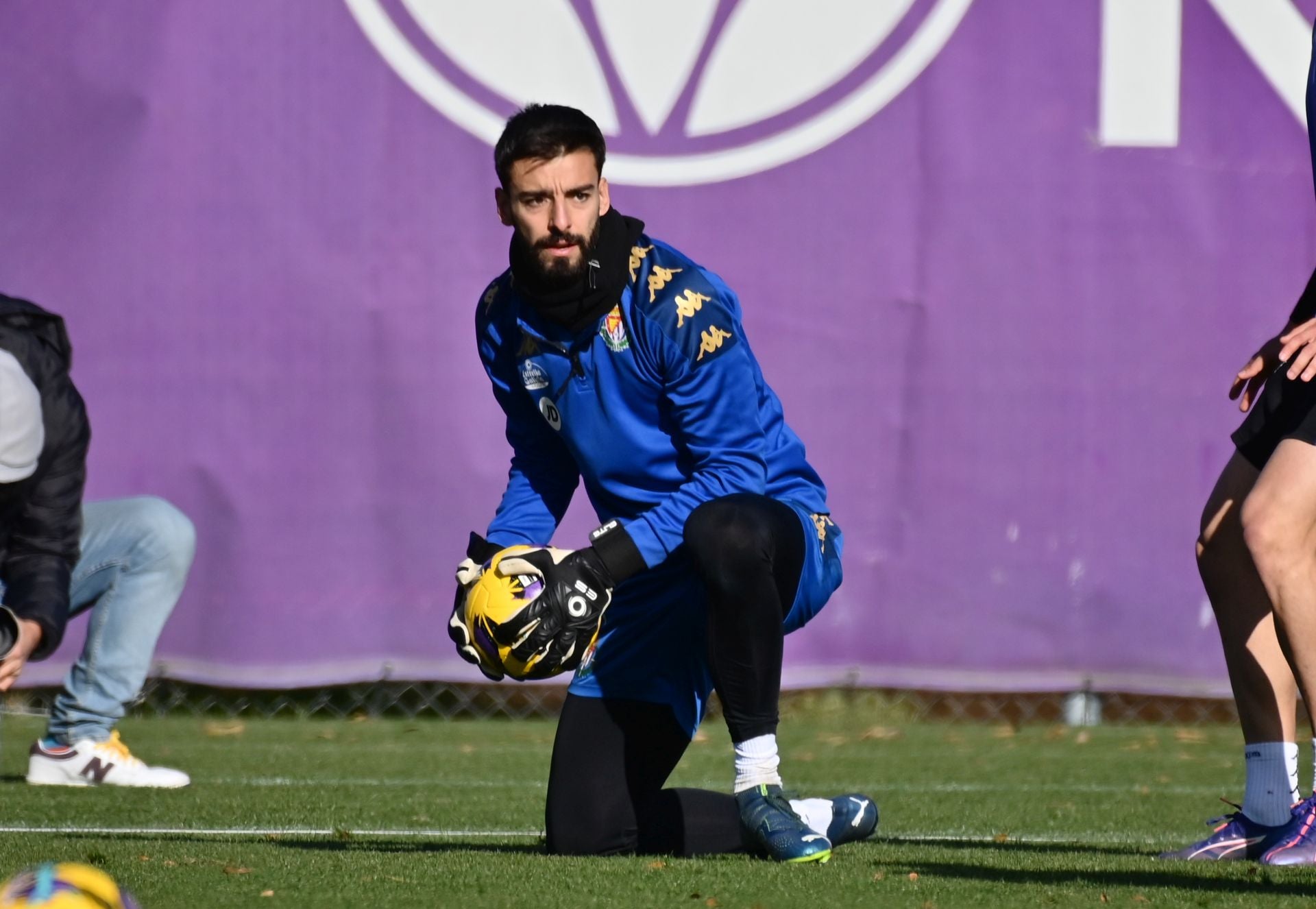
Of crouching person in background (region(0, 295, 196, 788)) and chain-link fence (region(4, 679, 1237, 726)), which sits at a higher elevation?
crouching person in background (region(0, 295, 196, 788))

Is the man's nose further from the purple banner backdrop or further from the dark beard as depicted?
the purple banner backdrop

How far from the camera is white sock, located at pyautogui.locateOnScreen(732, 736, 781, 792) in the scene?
3666mm

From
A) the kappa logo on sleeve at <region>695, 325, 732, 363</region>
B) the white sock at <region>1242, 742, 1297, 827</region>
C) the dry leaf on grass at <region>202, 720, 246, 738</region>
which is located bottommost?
the dry leaf on grass at <region>202, 720, 246, 738</region>

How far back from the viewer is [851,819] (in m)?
4.02

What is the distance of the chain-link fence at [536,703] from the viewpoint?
7465mm

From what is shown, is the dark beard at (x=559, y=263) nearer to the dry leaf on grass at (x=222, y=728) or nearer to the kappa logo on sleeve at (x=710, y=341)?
the kappa logo on sleeve at (x=710, y=341)

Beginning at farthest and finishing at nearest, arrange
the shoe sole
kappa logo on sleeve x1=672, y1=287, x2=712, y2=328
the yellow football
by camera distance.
Answer: the shoe sole → kappa logo on sleeve x1=672, y1=287, x2=712, y2=328 → the yellow football

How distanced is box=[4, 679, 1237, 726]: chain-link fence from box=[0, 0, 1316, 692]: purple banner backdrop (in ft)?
1.07

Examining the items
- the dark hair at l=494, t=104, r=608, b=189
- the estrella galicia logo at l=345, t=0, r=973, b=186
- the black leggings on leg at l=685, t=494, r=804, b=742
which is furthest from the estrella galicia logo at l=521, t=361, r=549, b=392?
the estrella galicia logo at l=345, t=0, r=973, b=186

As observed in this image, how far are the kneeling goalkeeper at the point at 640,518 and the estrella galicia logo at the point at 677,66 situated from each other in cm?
331

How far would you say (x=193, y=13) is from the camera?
729cm

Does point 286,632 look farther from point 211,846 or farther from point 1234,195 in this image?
point 1234,195

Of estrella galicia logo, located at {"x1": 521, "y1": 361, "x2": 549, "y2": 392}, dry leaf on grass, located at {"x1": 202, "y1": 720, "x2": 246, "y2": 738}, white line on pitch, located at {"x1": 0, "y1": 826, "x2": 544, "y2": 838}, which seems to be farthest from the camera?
dry leaf on grass, located at {"x1": 202, "y1": 720, "x2": 246, "y2": 738}

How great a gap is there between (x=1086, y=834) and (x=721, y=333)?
5.85 ft
